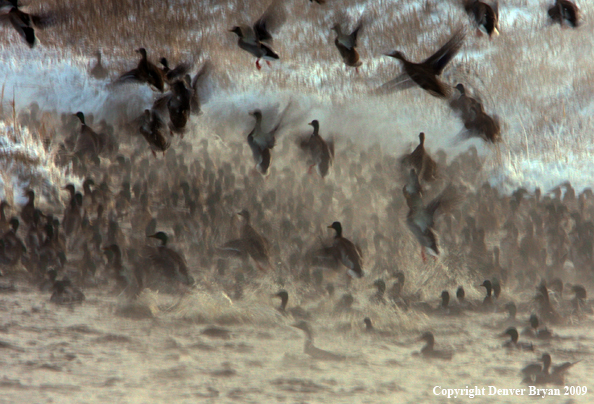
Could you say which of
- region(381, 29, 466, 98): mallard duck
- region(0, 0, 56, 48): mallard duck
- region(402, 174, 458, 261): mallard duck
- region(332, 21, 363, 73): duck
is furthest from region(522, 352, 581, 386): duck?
region(0, 0, 56, 48): mallard duck

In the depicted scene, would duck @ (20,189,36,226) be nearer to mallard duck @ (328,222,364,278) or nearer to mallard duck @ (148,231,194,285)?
mallard duck @ (148,231,194,285)

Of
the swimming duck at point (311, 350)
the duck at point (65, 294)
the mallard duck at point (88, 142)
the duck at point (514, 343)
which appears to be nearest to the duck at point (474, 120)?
the duck at point (514, 343)

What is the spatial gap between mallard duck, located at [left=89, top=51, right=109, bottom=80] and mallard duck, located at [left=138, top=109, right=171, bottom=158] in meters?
0.12

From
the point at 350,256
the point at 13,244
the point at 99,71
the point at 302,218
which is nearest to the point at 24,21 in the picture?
the point at 99,71

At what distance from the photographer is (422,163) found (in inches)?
30.6

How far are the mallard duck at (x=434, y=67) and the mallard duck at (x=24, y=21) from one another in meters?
0.68

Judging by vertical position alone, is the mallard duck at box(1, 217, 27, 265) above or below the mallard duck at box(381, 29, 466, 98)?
below

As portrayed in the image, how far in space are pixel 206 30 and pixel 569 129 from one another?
0.70 m

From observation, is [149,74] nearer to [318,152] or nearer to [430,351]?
[318,152]

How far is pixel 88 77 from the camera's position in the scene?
33.0 inches

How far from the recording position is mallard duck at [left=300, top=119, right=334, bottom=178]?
2.61ft

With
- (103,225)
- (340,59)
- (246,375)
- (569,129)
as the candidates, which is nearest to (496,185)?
(569,129)

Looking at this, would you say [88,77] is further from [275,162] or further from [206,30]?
[275,162]

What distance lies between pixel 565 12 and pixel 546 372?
644 mm
